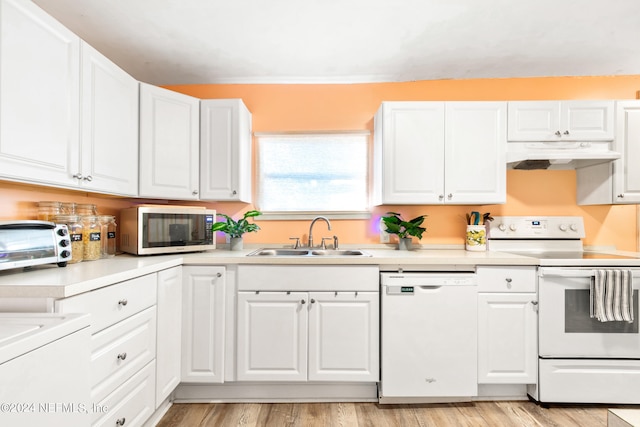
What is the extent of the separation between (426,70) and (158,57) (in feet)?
6.76

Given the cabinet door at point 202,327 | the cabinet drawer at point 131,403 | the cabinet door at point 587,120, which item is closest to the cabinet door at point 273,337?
the cabinet door at point 202,327

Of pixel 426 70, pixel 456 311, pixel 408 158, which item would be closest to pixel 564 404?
pixel 456 311

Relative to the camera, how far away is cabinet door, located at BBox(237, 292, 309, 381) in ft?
6.55

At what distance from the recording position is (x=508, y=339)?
2002 millimetres

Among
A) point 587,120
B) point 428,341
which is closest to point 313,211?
point 428,341

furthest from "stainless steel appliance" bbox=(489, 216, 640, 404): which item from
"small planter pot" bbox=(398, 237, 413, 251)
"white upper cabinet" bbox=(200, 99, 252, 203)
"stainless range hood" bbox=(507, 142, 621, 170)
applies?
"white upper cabinet" bbox=(200, 99, 252, 203)

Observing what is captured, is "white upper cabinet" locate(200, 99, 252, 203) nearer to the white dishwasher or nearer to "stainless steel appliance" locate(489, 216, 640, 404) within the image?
the white dishwasher

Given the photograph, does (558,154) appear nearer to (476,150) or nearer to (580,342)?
(476,150)

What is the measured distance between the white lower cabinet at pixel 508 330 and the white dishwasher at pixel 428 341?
0.07 metres

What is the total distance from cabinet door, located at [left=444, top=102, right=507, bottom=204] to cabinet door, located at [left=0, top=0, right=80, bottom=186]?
2292 mm

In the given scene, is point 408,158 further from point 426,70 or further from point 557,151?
point 557,151

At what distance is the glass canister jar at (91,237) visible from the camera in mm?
1786

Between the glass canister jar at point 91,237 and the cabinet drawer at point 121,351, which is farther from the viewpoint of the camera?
the glass canister jar at point 91,237

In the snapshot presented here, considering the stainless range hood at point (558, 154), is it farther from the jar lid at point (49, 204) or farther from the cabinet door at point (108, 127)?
the jar lid at point (49, 204)
